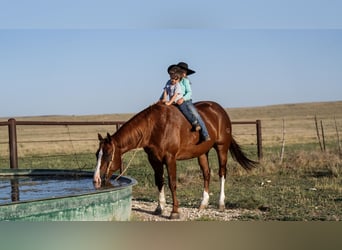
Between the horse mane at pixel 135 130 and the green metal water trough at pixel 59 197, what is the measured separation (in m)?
0.53

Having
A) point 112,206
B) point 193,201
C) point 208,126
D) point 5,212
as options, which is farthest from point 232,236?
point 193,201

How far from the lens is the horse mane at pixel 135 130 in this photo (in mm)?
6086

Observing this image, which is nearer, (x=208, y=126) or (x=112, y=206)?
(x=112, y=206)

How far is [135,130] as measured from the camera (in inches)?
242

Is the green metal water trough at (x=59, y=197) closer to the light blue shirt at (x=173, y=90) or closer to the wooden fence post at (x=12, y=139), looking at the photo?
the wooden fence post at (x=12, y=139)

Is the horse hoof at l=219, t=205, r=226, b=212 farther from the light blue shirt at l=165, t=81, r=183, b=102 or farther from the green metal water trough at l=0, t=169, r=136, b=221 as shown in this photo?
the light blue shirt at l=165, t=81, r=183, b=102

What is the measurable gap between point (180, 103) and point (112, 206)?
1.97 m

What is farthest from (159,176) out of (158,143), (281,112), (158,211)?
(281,112)

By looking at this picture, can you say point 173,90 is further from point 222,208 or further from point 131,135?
point 222,208

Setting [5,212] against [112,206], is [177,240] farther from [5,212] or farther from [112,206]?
[112,206]

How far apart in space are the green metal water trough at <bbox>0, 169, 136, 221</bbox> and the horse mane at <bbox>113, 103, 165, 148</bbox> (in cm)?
53

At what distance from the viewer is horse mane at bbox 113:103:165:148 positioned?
240 inches

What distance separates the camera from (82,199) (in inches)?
181

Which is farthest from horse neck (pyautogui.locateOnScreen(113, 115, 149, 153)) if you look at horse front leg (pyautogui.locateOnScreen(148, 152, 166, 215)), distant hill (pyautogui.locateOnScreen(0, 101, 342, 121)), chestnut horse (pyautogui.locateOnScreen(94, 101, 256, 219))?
distant hill (pyautogui.locateOnScreen(0, 101, 342, 121))
